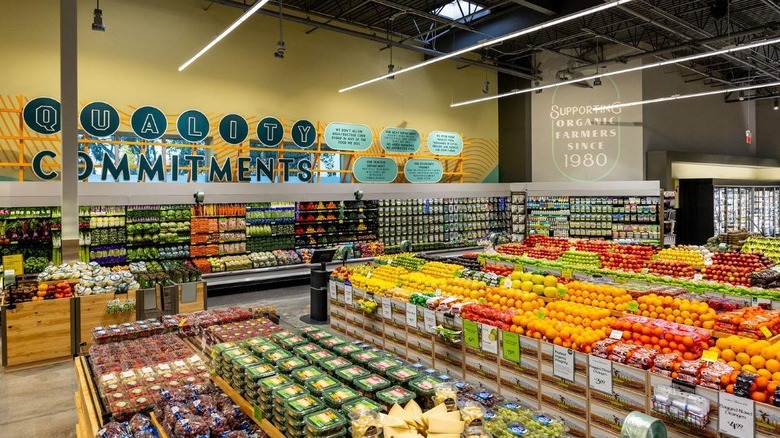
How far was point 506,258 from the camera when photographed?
27.1 ft

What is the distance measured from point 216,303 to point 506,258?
5700mm

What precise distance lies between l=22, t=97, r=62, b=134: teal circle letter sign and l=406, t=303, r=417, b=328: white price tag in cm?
843

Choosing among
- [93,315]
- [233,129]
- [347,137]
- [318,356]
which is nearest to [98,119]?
[233,129]

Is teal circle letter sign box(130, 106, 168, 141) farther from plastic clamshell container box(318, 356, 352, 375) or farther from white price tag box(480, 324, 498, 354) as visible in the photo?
white price tag box(480, 324, 498, 354)

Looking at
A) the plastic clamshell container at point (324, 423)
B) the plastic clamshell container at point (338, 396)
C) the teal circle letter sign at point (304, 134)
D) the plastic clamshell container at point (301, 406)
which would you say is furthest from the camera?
the teal circle letter sign at point (304, 134)

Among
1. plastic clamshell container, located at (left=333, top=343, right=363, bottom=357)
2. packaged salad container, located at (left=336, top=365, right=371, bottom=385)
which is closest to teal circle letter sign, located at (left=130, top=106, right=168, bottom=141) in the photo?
plastic clamshell container, located at (left=333, top=343, right=363, bottom=357)

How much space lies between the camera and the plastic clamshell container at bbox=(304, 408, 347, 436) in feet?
7.57

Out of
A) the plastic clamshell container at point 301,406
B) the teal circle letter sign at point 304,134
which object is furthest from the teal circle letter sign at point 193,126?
the plastic clamshell container at point 301,406

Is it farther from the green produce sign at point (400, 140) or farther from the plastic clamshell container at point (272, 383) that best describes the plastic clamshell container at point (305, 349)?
the green produce sign at point (400, 140)

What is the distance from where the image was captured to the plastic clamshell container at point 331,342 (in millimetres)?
3529

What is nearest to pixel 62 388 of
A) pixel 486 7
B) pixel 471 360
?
pixel 471 360

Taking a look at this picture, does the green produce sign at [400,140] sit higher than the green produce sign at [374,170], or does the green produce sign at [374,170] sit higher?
the green produce sign at [400,140]

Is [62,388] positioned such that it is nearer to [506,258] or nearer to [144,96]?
[506,258]

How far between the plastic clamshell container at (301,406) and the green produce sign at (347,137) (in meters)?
9.84
